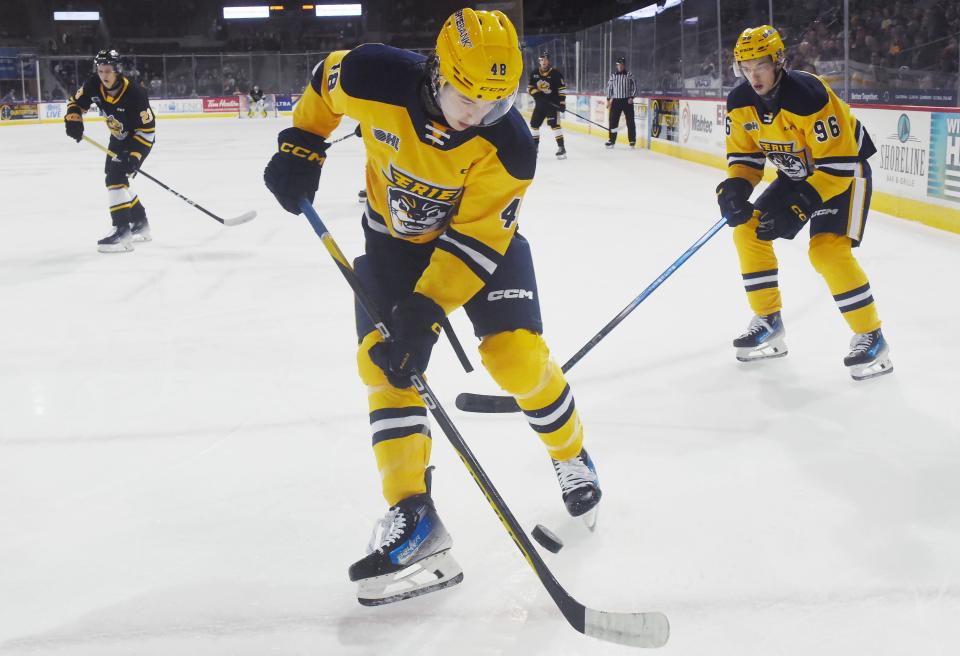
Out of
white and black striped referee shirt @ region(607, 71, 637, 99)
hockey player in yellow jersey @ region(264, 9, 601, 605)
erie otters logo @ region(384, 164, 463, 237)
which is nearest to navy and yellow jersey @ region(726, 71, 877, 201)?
hockey player in yellow jersey @ region(264, 9, 601, 605)

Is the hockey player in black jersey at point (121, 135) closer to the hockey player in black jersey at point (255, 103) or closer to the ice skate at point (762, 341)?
the ice skate at point (762, 341)

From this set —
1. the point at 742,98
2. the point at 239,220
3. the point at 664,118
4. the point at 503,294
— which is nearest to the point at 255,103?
the point at 664,118

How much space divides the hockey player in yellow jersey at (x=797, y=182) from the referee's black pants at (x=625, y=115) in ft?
27.7

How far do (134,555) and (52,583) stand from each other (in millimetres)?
158

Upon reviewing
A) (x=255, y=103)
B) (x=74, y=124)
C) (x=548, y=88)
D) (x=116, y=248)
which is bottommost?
(x=116, y=248)

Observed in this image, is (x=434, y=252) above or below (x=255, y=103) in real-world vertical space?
below

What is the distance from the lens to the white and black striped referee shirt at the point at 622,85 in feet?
36.0

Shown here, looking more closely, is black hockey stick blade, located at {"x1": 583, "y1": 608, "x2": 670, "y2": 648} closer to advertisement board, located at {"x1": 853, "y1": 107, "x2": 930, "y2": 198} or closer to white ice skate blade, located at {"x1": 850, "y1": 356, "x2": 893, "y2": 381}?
white ice skate blade, located at {"x1": 850, "y1": 356, "x2": 893, "y2": 381}

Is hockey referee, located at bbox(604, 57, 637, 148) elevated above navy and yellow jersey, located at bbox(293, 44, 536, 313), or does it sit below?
above

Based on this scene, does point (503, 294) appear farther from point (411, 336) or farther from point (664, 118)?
point (664, 118)

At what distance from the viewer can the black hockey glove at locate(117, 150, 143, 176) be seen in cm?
519

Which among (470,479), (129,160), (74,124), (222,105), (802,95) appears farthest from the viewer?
(222,105)

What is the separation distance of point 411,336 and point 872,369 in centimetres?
187

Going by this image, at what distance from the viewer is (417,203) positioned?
1738 mm
